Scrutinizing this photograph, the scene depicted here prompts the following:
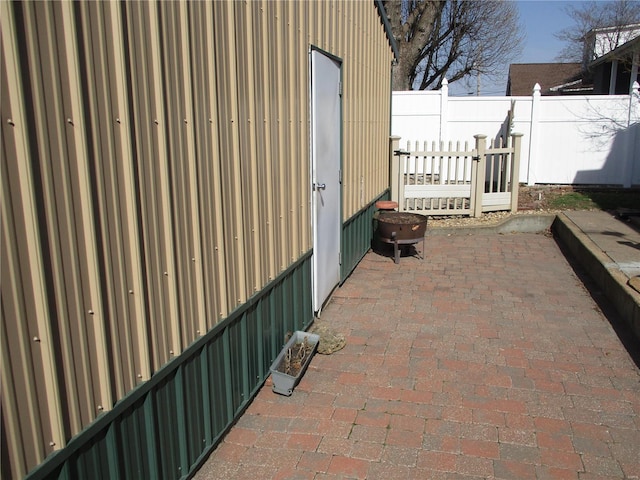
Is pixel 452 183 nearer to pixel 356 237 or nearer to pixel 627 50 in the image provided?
pixel 356 237

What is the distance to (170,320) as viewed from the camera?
268 cm

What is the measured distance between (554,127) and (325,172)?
10438 mm

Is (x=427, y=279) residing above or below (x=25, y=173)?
below

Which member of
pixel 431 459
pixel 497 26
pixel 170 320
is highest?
pixel 497 26

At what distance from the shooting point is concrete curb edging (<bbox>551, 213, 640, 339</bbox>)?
510 centimetres

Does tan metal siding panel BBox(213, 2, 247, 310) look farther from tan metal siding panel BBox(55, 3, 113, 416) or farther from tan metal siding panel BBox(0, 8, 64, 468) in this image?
tan metal siding panel BBox(0, 8, 64, 468)

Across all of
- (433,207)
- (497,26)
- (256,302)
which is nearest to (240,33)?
(256,302)

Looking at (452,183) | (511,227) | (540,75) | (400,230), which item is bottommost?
(511,227)

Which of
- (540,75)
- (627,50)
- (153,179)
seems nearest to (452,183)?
(153,179)

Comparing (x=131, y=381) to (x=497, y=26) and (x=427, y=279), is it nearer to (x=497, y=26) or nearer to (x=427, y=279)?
(x=427, y=279)

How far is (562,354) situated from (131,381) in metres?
3.69

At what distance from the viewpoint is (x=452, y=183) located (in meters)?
10.8

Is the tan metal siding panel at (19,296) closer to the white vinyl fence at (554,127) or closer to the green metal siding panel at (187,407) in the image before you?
the green metal siding panel at (187,407)

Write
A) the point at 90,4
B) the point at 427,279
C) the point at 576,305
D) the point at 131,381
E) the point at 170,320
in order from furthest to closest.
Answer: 1. the point at 427,279
2. the point at 576,305
3. the point at 170,320
4. the point at 131,381
5. the point at 90,4
